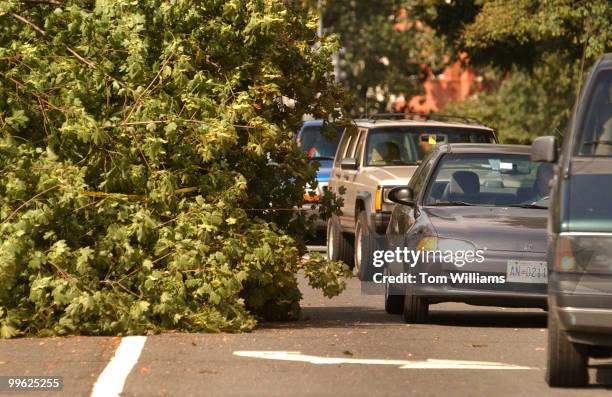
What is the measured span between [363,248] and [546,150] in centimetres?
971

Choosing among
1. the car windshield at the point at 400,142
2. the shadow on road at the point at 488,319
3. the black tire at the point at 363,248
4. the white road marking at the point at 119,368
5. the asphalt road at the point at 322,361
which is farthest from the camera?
the car windshield at the point at 400,142

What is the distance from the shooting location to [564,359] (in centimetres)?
1030

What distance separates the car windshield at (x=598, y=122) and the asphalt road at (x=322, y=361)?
1.45 metres

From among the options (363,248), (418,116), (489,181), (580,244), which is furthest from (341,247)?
(580,244)

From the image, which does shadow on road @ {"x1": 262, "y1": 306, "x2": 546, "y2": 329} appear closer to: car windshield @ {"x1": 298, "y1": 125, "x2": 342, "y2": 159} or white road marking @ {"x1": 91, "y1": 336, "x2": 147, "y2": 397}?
white road marking @ {"x1": 91, "y1": 336, "x2": 147, "y2": 397}

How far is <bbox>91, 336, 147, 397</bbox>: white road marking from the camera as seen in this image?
9.99m

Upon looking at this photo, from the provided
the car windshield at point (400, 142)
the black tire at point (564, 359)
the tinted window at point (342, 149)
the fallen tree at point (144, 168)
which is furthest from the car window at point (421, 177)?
the tinted window at point (342, 149)

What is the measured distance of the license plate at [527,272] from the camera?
1409 centimetres

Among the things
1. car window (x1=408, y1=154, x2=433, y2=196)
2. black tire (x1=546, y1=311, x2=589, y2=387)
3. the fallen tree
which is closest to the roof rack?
car window (x1=408, y1=154, x2=433, y2=196)

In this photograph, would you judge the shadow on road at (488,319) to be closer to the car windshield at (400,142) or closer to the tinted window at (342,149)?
the car windshield at (400,142)

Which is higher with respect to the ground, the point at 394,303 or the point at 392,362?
the point at 392,362

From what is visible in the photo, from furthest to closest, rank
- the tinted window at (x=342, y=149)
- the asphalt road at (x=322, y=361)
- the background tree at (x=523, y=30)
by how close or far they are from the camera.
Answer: the background tree at (x=523, y=30)
the tinted window at (x=342, y=149)
the asphalt road at (x=322, y=361)

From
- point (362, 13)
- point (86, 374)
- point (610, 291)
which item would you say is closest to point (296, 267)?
point (86, 374)

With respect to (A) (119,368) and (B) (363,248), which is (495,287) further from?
(B) (363,248)
